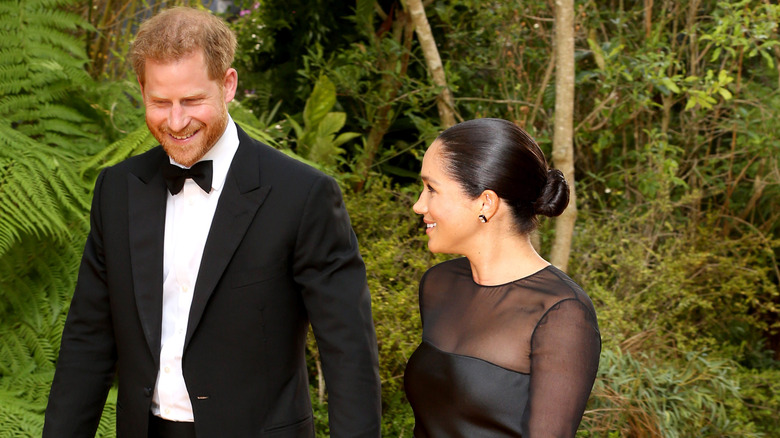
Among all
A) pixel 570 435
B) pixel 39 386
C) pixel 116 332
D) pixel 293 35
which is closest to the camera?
pixel 570 435

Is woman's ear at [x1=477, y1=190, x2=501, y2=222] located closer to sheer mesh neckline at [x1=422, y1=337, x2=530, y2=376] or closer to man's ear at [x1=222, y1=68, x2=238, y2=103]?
sheer mesh neckline at [x1=422, y1=337, x2=530, y2=376]

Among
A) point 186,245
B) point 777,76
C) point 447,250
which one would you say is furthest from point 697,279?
point 186,245

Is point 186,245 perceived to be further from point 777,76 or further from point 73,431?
point 777,76

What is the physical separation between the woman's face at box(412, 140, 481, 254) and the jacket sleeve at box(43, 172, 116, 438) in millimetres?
876

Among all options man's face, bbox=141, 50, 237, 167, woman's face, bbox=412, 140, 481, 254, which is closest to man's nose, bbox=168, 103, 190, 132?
man's face, bbox=141, 50, 237, 167

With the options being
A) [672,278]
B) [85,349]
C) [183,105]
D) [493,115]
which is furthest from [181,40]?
[493,115]

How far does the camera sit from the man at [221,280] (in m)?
1.96

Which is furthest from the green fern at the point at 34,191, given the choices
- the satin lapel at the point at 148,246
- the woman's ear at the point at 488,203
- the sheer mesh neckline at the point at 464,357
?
the woman's ear at the point at 488,203

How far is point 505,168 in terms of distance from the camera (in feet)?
6.29

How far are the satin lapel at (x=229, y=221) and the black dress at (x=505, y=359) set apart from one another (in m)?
0.52

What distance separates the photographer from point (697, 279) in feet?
16.9

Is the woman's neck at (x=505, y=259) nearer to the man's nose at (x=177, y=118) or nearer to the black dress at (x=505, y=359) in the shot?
the black dress at (x=505, y=359)

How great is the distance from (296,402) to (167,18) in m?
1.00

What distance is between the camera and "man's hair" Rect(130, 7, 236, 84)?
1904mm
